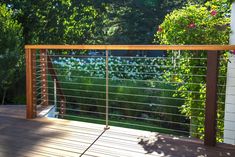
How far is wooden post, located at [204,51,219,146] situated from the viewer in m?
2.82

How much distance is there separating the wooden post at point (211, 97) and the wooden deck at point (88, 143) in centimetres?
12

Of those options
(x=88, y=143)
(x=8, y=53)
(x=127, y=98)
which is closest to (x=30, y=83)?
(x=88, y=143)

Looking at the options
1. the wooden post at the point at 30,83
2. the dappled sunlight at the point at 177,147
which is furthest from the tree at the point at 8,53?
the dappled sunlight at the point at 177,147

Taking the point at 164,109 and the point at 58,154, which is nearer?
the point at 58,154

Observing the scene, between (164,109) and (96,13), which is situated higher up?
(96,13)

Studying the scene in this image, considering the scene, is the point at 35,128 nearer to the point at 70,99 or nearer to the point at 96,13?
the point at 70,99

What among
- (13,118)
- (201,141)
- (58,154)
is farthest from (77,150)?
(13,118)

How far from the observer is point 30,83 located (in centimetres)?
390

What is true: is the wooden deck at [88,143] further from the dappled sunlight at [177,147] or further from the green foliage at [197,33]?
the green foliage at [197,33]

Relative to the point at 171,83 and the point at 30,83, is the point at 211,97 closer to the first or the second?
the point at 171,83

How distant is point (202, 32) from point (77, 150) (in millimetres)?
2220

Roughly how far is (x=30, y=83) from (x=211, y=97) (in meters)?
2.27

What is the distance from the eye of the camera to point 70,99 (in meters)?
7.14

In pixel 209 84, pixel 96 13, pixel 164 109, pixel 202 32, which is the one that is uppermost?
pixel 96 13
